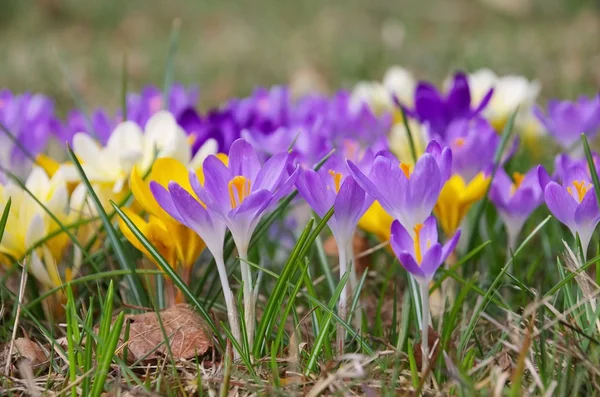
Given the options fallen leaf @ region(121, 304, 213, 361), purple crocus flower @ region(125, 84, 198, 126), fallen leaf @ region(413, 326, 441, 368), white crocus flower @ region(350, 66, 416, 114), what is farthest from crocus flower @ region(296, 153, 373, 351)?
white crocus flower @ region(350, 66, 416, 114)

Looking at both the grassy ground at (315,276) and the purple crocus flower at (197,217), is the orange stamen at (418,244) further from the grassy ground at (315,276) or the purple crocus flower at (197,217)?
the purple crocus flower at (197,217)

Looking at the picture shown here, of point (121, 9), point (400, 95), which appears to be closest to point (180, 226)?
point (400, 95)

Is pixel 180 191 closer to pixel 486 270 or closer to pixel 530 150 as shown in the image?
pixel 486 270

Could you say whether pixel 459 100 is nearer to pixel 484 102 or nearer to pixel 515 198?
pixel 484 102

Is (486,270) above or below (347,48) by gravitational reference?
below

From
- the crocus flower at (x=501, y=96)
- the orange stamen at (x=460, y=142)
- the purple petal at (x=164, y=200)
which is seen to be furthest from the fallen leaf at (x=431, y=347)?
the crocus flower at (x=501, y=96)

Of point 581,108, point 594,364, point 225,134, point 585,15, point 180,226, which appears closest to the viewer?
point 594,364

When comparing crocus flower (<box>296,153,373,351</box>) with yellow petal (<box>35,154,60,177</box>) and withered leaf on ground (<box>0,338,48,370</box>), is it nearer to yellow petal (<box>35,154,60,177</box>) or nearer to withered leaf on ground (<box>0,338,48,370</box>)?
withered leaf on ground (<box>0,338,48,370</box>)
